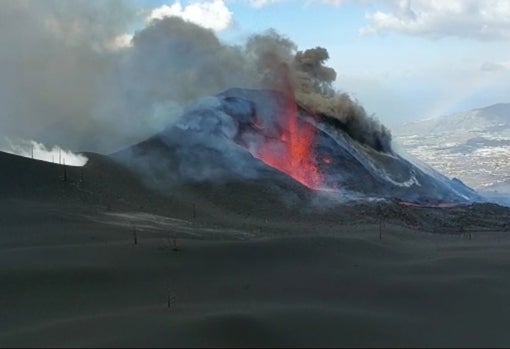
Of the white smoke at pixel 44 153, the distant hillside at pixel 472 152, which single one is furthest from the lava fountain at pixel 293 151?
the distant hillside at pixel 472 152

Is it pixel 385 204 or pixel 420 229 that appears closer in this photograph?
pixel 420 229

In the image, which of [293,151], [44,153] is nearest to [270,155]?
[293,151]

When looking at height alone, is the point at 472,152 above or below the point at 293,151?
above

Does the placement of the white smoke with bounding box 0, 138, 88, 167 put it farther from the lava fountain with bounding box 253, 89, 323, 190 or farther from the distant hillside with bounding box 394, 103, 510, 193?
the distant hillside with bounding box 394, 103, 510, 193

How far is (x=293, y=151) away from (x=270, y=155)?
1.08m

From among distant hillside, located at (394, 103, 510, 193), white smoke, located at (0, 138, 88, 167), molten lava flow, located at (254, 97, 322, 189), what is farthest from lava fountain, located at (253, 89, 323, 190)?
distant hillside, located at (394, 103, 510, 193)

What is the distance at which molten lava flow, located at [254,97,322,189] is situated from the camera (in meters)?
25.6

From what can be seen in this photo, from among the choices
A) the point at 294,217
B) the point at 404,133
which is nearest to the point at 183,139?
the point at 294,217

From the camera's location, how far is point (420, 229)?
1781 cm

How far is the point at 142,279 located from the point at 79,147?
28.8 metres

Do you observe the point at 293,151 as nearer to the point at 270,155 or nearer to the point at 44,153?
the point at 270,155

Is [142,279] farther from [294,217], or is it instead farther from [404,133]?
[404,133]

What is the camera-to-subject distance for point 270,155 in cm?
2656

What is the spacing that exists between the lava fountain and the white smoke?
7264 millimetres
